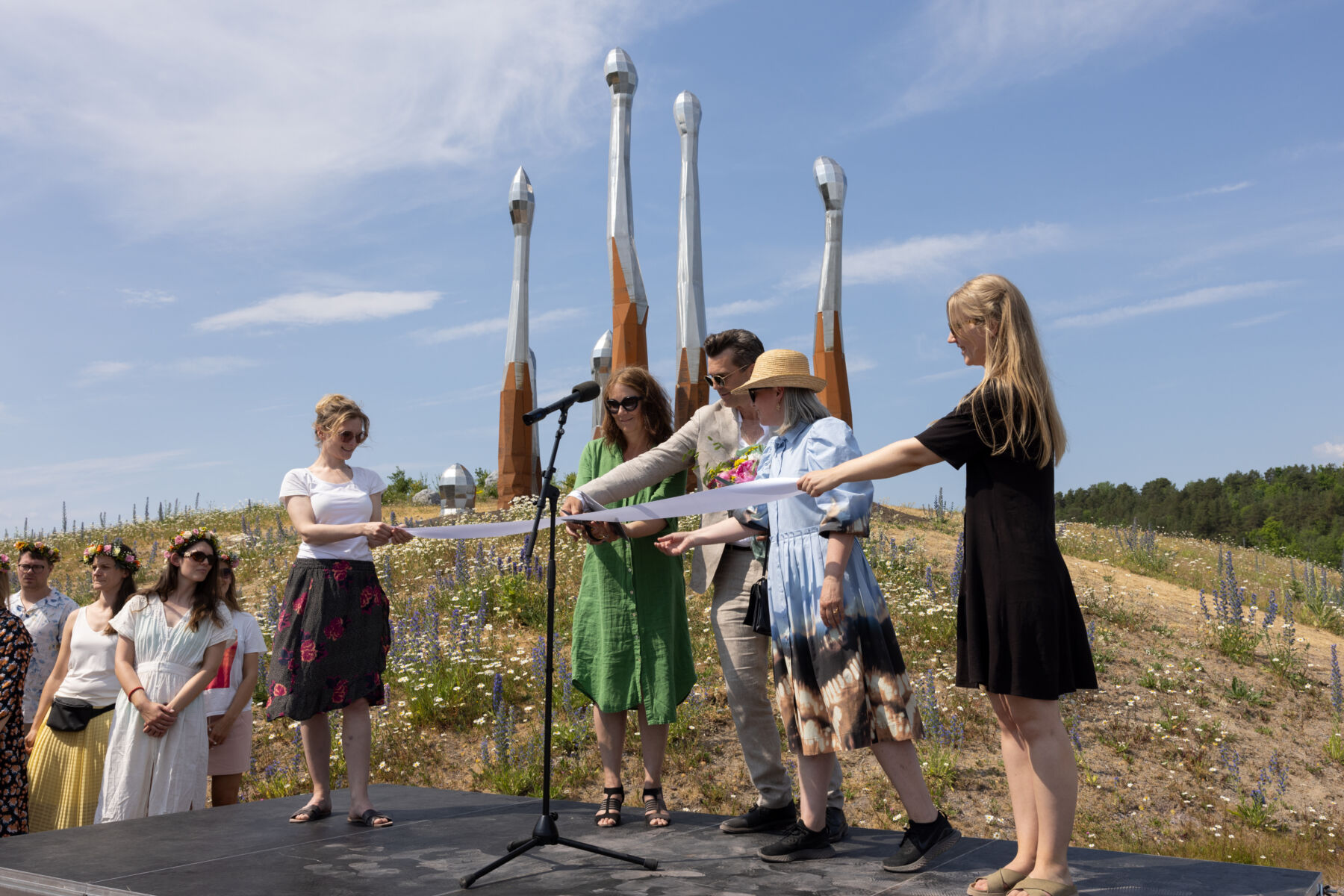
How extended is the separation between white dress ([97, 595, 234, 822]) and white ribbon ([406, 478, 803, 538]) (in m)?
1.81

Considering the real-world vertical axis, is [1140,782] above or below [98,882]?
below

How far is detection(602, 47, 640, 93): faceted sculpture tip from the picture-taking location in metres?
18.0

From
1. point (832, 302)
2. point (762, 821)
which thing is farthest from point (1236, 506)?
point (762, 821)

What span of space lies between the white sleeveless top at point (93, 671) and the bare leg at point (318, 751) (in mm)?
1950

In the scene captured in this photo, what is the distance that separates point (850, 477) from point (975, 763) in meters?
4.80

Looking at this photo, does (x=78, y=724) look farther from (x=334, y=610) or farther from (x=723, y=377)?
(x=723, y=377)

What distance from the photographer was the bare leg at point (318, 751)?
4.80m

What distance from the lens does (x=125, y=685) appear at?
5578 millimetres

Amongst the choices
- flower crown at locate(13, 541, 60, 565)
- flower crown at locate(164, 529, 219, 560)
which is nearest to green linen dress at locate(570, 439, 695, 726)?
flower crown at locate(164, 529, 219, 560)

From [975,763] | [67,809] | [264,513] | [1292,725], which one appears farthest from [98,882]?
[264,513]

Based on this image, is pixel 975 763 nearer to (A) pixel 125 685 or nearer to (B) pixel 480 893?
(B) pixel 480 893

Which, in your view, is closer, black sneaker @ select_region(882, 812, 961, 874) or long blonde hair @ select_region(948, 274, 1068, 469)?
long blonde hair @ select_region(948, 274, 1068, 469)

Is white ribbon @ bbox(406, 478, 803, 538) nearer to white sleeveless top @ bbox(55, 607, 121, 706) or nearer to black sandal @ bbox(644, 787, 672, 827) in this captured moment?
black sandal @ bbox(644, 787, 672, 827)

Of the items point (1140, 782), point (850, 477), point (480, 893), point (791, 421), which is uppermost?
point (791, 421)
